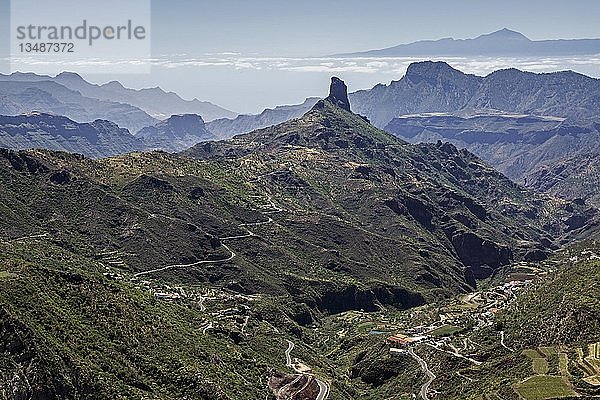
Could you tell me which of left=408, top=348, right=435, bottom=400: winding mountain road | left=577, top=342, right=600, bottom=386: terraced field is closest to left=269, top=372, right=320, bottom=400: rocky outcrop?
left=408, top=348, right=435, bottom=400: winding mountain road

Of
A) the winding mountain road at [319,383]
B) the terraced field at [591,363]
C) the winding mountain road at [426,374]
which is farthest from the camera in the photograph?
the winding mountain road at [319,383]

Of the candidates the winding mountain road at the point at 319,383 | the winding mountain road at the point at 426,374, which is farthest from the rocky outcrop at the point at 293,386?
the winding mountain road at the point at 426,374

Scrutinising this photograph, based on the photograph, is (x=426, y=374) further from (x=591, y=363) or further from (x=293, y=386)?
(x=591, y=363)

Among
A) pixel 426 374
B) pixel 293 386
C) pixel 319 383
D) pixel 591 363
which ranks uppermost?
pixel 591 363

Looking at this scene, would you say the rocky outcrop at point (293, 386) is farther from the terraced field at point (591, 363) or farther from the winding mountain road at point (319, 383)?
the terraced field at point (591, 363)

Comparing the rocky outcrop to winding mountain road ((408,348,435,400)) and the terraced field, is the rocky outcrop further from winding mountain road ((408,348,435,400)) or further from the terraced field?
the terraced field

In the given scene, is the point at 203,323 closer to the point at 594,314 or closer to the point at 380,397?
the point at 380,397

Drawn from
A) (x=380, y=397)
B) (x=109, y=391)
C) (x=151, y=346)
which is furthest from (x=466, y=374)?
(x=109, y=391)

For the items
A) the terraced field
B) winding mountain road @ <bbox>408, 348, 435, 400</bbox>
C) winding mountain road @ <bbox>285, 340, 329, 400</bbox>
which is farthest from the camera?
Answer: winding mountain road @ <bbox>285, 340, 329, 400</bbox>

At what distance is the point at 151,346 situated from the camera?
148 m

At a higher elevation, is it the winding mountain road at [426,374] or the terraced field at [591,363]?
the terraced field at [591,363]

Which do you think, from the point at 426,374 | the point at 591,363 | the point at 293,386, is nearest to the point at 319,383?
the point at 293,386

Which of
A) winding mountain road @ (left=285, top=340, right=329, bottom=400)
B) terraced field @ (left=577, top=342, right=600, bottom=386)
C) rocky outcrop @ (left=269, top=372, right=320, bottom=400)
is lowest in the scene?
winding mountain road @ (left=285, top=340, right=329, bottom=400)

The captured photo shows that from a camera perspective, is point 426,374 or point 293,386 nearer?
point 293,386
